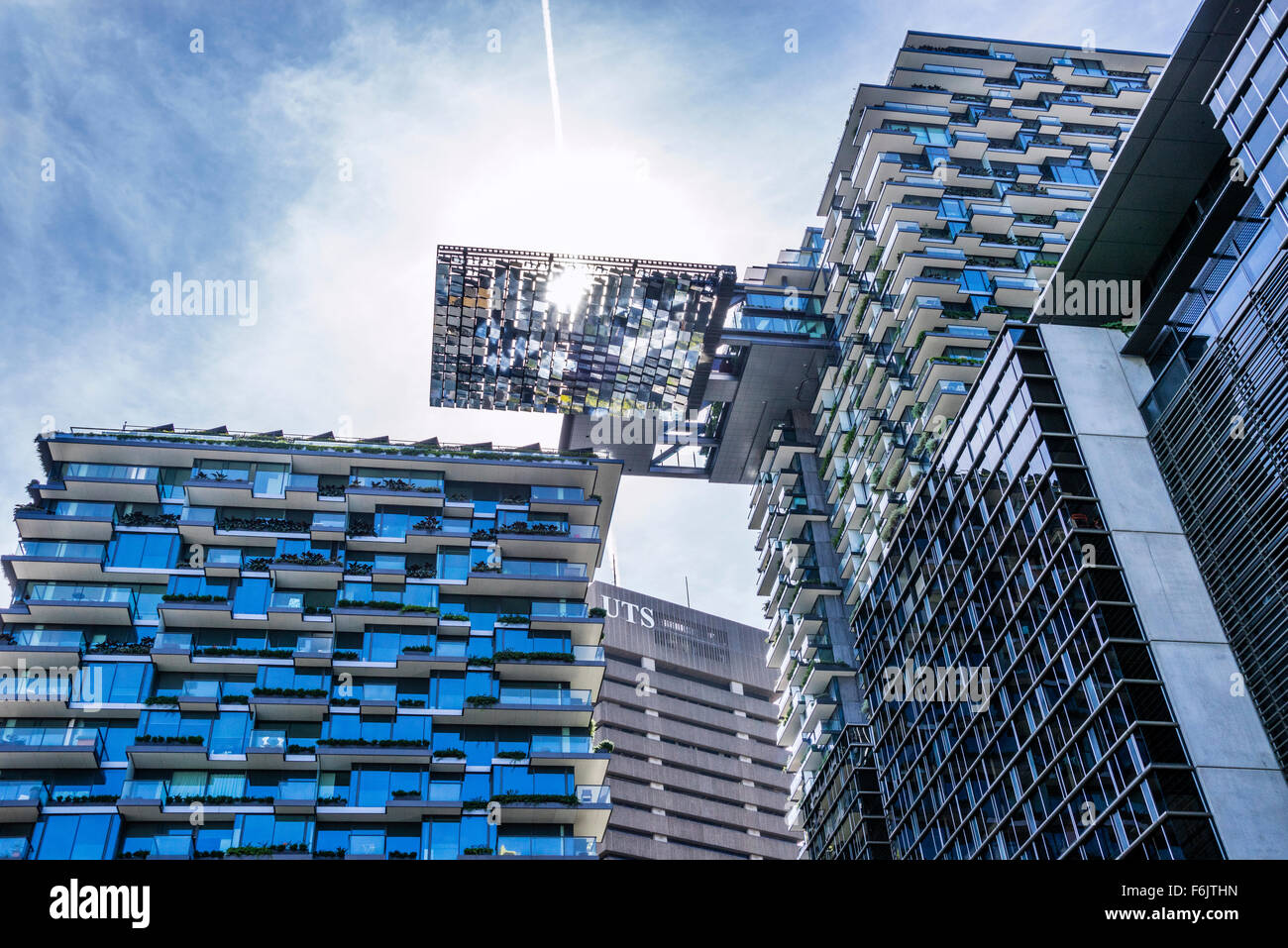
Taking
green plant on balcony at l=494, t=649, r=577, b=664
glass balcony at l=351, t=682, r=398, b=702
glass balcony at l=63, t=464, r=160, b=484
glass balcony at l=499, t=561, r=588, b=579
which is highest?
glass balcony at l=63, t=464, r=160, b=484

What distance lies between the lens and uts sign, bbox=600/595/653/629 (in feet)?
415

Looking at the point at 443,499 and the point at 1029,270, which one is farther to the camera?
the point at 1029,270

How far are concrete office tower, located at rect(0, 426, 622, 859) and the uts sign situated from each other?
60.4 m

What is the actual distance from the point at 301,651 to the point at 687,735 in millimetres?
70476

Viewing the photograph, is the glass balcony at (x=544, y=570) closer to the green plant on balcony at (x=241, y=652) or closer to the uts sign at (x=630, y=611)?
the green plant on balcony at (x=241, y=652)

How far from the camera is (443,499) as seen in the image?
6294 cm

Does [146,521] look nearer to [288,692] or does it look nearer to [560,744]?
[288,692]

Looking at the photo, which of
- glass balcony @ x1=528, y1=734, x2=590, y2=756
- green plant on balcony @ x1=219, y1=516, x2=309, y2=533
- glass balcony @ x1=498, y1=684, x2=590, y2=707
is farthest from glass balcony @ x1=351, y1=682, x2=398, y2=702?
green plant on balcony @ x1=219, y1=516, x2=309, y2=533

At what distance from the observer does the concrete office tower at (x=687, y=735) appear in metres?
112
